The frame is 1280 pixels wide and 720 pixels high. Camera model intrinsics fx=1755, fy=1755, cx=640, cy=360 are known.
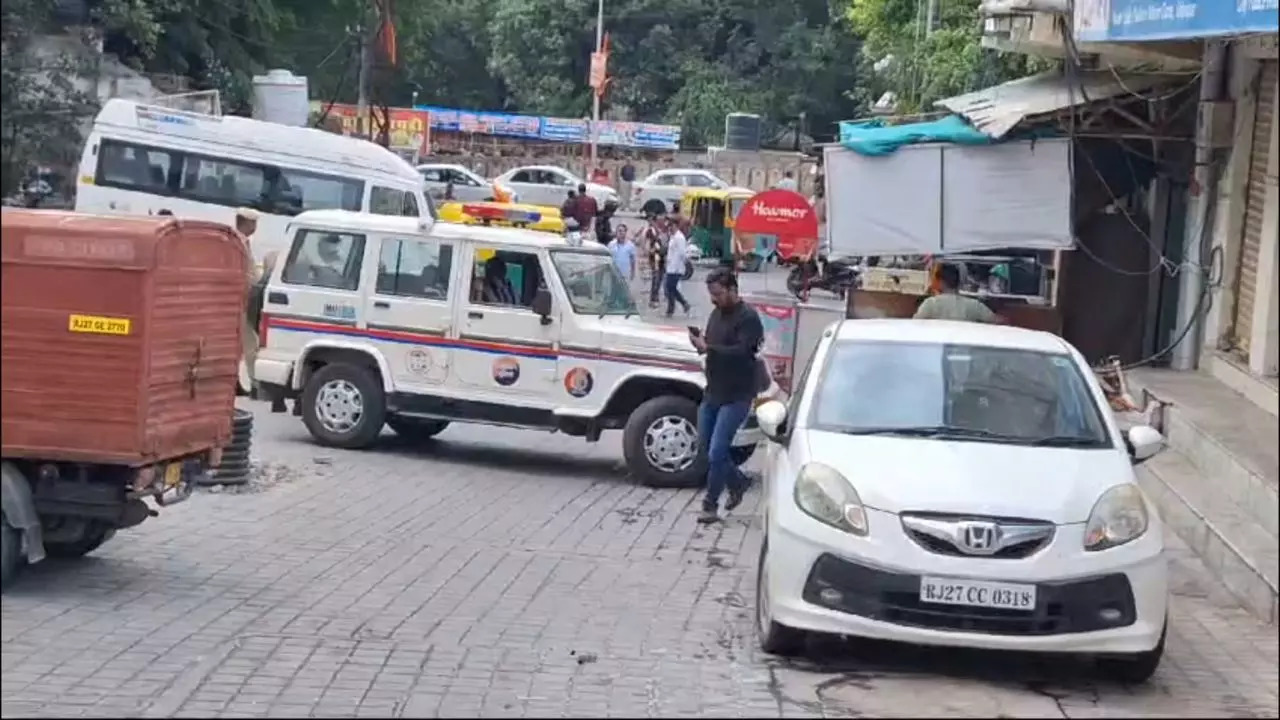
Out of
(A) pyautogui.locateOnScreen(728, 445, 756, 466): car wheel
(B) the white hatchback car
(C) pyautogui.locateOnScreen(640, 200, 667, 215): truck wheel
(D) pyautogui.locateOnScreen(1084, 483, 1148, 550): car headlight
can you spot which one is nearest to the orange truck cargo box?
(B) the white hatchback car

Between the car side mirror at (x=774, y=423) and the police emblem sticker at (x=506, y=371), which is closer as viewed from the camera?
the car side mirror at (x=774, y=423)

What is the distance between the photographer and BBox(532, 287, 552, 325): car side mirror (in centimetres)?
1429

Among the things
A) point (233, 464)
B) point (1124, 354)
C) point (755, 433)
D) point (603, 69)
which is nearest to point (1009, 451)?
point (755, 433)

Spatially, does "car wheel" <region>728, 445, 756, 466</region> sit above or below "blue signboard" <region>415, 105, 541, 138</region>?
below

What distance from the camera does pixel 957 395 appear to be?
8.20 metres

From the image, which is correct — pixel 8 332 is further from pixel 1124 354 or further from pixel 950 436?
pixel 1124 354

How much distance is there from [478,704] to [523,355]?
26.3 feet

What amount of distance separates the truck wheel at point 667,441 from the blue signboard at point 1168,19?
14.2 feet

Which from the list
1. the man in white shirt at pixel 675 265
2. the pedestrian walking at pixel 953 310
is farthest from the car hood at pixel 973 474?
the man in white shirt at pixel 675 265

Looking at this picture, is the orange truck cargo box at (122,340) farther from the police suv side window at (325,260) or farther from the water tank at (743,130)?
the water tank at (743,130)

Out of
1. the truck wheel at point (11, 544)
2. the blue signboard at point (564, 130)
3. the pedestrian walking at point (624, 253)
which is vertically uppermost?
the blue signboard at point (564, 130)

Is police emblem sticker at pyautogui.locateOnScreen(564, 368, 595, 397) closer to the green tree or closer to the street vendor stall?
the street vendor stall

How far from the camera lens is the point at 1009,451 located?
25.3 feet

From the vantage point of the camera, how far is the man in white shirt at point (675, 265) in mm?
29547
